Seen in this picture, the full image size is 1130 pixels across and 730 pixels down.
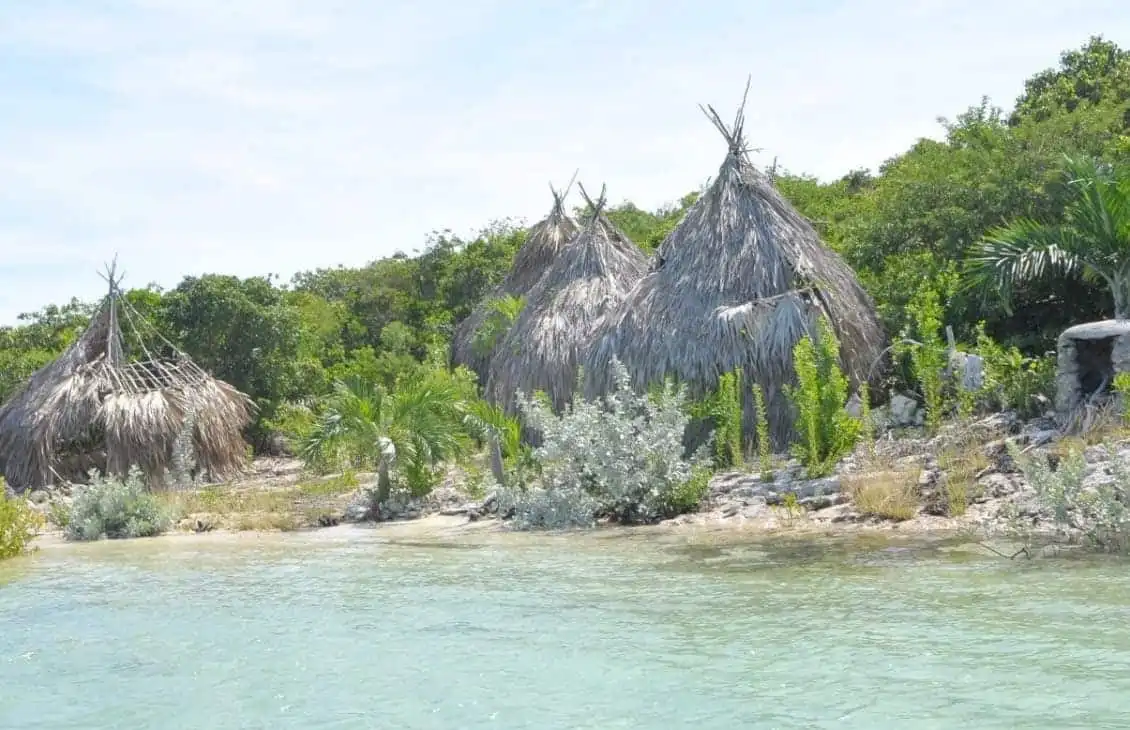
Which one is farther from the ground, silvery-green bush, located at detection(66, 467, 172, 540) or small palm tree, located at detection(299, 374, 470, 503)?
small palm tree, located at detection(299, 374, 470, 503)

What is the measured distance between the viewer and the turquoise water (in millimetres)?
5230

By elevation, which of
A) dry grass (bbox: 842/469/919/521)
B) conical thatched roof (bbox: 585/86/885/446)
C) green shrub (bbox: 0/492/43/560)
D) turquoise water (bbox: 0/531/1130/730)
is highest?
conical thatched roof (bbox: 585/86/885/446)

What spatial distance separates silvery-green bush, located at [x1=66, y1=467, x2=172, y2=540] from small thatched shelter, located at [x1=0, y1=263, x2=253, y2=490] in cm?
253

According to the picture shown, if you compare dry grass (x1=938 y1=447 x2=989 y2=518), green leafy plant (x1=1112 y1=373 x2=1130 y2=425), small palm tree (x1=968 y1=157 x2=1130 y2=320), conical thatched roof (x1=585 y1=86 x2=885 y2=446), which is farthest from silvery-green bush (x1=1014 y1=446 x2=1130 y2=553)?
conical thatched roof (x1=585 y1=86 x2=885 y2=446)

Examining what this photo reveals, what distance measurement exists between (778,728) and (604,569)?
4087 millimetres

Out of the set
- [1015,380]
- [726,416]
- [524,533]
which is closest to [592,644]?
[524,533]

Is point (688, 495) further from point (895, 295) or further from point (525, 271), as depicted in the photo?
point (525, 271)

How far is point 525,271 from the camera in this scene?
2112 cm

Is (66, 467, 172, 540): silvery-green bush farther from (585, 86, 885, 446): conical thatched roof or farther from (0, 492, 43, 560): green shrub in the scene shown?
(585, 86, 885, 446): conical thatched roof

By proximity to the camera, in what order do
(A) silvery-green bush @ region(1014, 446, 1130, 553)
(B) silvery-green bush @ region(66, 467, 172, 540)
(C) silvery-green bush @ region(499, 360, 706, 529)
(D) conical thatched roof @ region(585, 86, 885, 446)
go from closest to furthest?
(A) silvery-green bush @ region(1014, 446, 1130, 553)
(C) silvery-green bush @ region(499, 360, 706, 529)
(B) silvery-green bush @ region(66, 467, 172, 540)
(D) conical thatched roof @ region(585, 86, 885, 446)

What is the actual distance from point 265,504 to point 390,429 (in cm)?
193

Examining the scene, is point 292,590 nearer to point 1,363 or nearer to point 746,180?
point 746,180

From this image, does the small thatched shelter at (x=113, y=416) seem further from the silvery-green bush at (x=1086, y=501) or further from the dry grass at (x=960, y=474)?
the silvery-green bush at (x=1086, y=501)

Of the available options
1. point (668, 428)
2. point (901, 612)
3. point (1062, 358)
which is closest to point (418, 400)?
point (668, 428)
